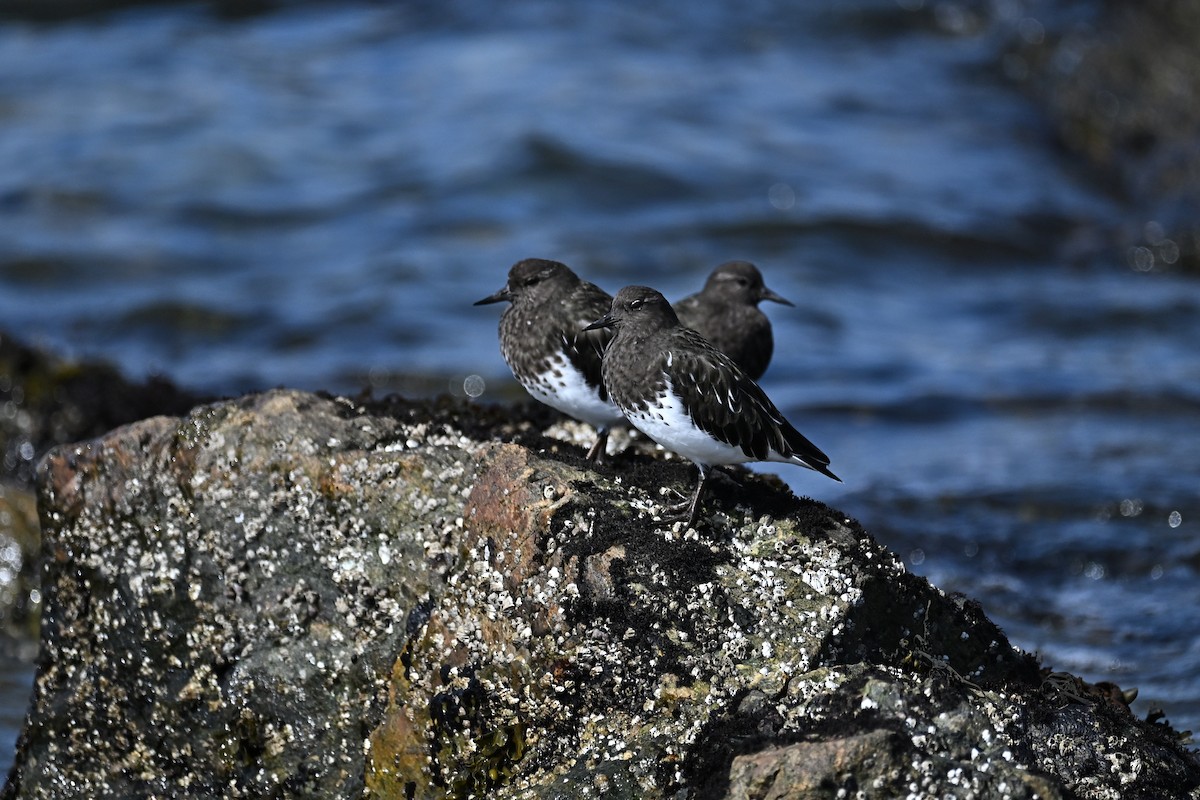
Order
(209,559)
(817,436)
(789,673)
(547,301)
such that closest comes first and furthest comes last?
(789,673) < (209,559) < (547,301) < (817,436)

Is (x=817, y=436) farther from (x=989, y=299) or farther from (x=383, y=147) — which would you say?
(x=383, y=147)

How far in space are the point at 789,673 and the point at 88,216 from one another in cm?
1138

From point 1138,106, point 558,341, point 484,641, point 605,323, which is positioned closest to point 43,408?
point 558,341

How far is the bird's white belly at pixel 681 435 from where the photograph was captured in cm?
421

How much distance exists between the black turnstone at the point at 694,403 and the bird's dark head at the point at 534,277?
84 cm

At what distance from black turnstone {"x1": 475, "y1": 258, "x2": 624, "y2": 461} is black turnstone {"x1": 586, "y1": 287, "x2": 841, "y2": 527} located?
0.35 m

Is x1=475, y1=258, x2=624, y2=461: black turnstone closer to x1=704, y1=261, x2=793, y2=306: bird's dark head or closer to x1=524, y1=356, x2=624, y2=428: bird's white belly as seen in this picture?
x1=524, y1=356, x2=624, y2=428: bird's white belly

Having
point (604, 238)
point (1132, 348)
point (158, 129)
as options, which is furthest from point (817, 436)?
point (158, 129)

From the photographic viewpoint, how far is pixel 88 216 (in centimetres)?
1334

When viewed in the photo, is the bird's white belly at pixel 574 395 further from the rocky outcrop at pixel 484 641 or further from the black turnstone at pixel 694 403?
the black turnstone at pixel 694 403

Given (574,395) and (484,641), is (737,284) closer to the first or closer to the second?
(574,395)


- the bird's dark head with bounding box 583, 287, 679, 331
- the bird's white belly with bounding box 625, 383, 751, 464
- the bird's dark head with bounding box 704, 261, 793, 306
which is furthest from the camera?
the bird's dark head with bounding box 704, 261, 793, 306

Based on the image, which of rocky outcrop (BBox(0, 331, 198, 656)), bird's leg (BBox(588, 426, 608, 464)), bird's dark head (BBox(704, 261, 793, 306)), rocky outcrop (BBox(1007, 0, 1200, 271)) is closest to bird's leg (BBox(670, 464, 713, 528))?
bird's leg (BBox(588, 426, 608, 464))

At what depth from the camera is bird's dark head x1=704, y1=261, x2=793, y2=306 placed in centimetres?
664
